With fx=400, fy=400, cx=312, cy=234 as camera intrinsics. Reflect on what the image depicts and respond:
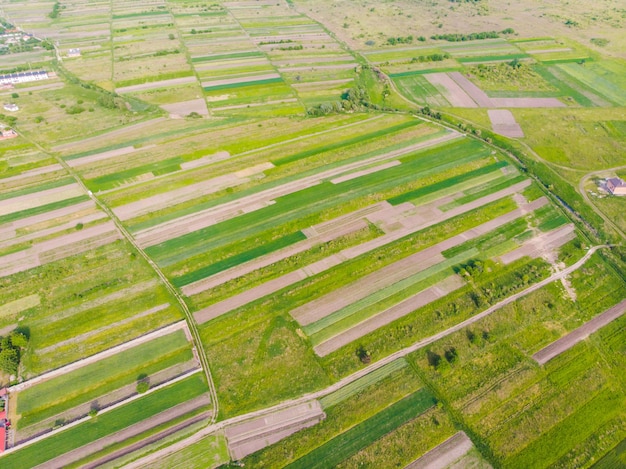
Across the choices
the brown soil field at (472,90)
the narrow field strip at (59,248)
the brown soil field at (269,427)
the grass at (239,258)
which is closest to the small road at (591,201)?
the brown soil field at (472,90)

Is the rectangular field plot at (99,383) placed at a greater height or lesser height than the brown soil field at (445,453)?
lesser

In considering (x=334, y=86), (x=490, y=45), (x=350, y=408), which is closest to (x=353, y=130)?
(x=334, y=86)

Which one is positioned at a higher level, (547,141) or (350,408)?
(547,141)

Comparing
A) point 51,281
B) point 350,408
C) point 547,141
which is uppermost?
point 547,141

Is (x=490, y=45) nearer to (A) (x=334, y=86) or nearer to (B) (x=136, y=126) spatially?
(A) (x=334, y=86)

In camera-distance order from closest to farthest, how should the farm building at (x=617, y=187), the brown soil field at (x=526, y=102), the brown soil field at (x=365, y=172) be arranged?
1. the farm building at (x=617, y=187)
2. the brown soil field at (x=365, y=172)
3. the brown soil field at (x=526, y=102)

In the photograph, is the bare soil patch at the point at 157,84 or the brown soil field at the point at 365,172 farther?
the bare soil patch at the point at 157,84

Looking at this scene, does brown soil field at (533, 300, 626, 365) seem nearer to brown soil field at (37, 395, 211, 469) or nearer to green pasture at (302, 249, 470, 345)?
green pasture at (302, 249, 470, 345)

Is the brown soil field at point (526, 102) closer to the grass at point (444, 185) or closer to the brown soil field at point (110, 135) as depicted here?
the grass at point (444, 185)
